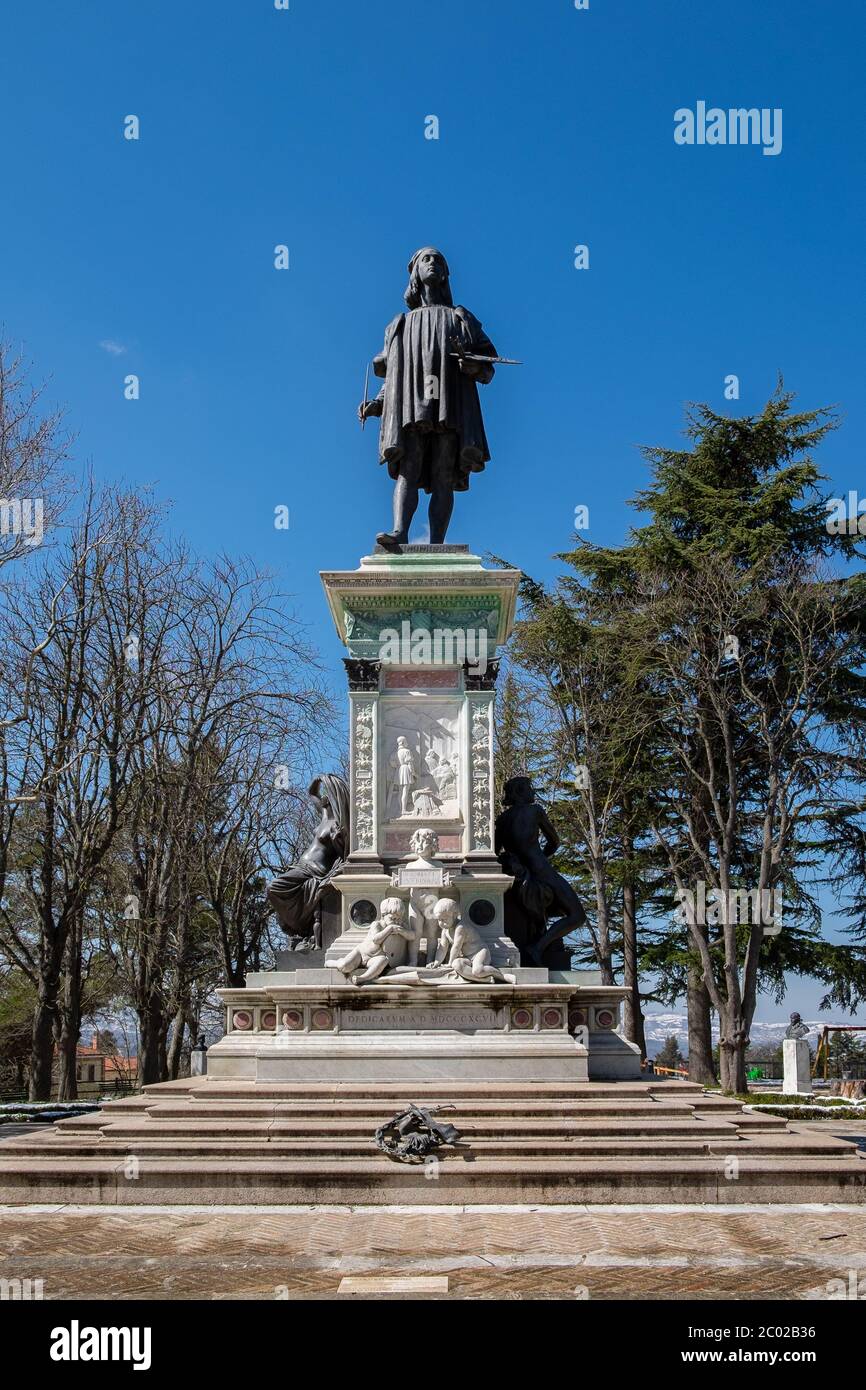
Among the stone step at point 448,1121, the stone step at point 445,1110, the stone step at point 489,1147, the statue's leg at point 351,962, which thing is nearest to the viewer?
the stone step at point 489,1147

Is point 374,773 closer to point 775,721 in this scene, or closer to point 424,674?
point 424,674

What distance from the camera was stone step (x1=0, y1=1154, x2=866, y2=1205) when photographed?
9.84m

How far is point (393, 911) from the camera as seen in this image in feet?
42.1

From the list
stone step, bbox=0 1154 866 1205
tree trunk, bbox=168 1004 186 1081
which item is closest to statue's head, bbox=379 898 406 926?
stone step, bbox=0 1154 866 1205

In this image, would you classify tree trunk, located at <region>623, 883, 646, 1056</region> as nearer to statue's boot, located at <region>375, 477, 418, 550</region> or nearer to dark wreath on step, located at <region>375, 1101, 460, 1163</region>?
statue's boot, located at <region>375, 477, 418, 550</region>

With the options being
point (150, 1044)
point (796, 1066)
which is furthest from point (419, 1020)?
point (796, 1066)

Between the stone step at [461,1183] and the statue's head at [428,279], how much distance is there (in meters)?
10.7

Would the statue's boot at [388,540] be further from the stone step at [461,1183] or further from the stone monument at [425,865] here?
the stone step at [461,1183]

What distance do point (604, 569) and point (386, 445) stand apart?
20.4 metres

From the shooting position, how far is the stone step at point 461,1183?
32.3ft

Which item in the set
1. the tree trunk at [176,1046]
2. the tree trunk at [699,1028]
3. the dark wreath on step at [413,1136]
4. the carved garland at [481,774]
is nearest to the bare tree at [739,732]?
the tree trunk at [699,1028]

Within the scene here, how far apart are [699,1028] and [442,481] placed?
22907mm

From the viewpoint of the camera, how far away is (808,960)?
32.4 metres

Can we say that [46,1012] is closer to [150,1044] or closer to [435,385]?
[150,1044]
